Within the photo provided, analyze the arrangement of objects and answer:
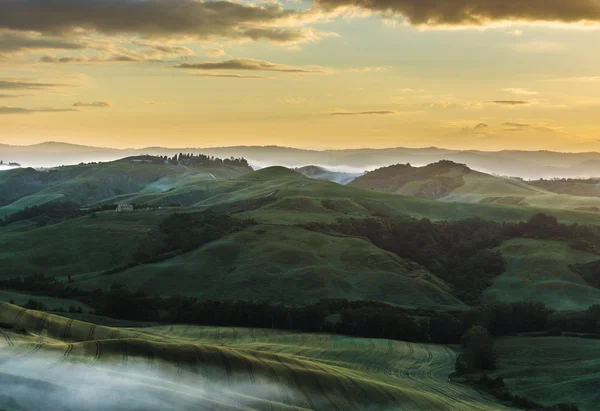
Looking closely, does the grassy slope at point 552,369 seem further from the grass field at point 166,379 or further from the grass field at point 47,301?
the grass field at point 47,301

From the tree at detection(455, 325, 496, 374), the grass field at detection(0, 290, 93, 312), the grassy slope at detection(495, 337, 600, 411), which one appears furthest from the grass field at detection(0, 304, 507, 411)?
the grass field at detection(0, 290, 93, 312)

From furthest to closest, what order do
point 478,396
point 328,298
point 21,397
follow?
point 328,298 → point 478,396 → point 21,397

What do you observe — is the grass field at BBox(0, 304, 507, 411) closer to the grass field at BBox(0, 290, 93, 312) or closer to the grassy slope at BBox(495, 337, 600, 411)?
the grassy slope at BBox(495, 337, 600, 411)

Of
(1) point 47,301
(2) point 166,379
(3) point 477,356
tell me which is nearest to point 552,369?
(3) point 477,356

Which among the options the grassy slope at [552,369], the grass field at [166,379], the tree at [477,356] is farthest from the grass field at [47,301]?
the grassy slope at [552,369]

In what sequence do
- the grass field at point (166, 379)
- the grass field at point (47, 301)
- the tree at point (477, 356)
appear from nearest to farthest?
the grass field at point (166, 379)
the tree at point (477, 356)
the grass field at point (47, 301)

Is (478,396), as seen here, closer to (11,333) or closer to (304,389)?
(304,389)

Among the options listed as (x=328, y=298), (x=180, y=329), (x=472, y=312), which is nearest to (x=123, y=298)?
(x=180, y=329)

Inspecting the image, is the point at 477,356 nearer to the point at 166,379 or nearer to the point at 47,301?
the point at 166,379
